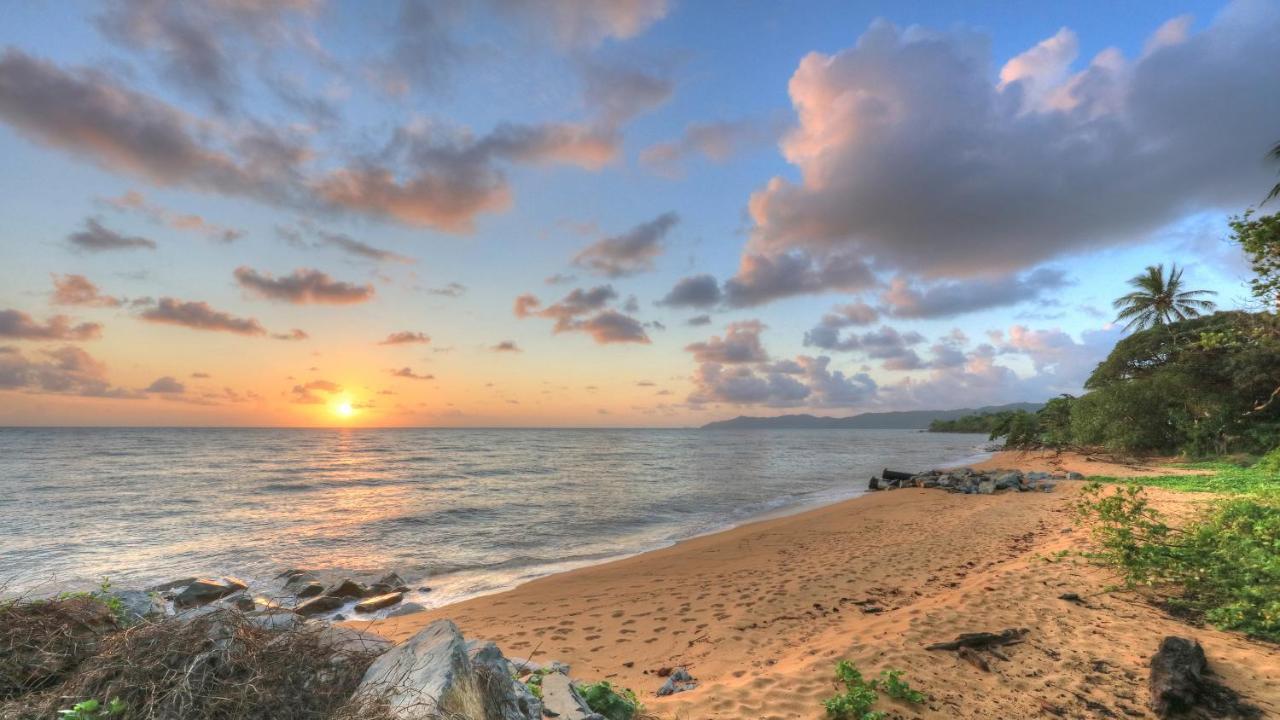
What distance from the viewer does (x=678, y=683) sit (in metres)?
6.65

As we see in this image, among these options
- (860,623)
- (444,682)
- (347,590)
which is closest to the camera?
(444,682)

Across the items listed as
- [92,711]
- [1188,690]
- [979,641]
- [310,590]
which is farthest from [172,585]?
[1188,690]

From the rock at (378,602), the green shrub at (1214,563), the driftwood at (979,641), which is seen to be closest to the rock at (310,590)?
the rock at (378,602)

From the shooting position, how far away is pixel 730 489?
3212 centimetres

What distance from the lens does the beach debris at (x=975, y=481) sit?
24.0 m

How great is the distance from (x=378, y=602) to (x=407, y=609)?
2.48 feet

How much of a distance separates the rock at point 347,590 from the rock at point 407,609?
55.2 inches

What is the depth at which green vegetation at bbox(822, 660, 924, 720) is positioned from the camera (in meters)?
5.32

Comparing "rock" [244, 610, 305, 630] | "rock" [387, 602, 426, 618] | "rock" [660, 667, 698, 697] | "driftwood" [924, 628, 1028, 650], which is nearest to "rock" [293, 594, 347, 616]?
"rock" [387, 602, 426, 618]

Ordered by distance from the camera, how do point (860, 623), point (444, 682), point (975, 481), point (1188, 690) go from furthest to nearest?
point (975, 481)
point (860, 623)
point (1188, 690)
point (444, 682)

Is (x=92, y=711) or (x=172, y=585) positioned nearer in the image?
(x=92, y=711)

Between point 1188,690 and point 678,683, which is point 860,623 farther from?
point 1188,690

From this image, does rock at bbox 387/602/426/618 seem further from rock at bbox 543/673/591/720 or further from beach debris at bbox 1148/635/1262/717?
beach debris at bbox 1148/635/1262/717

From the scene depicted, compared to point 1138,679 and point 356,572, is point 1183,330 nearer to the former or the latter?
point 1138,679
